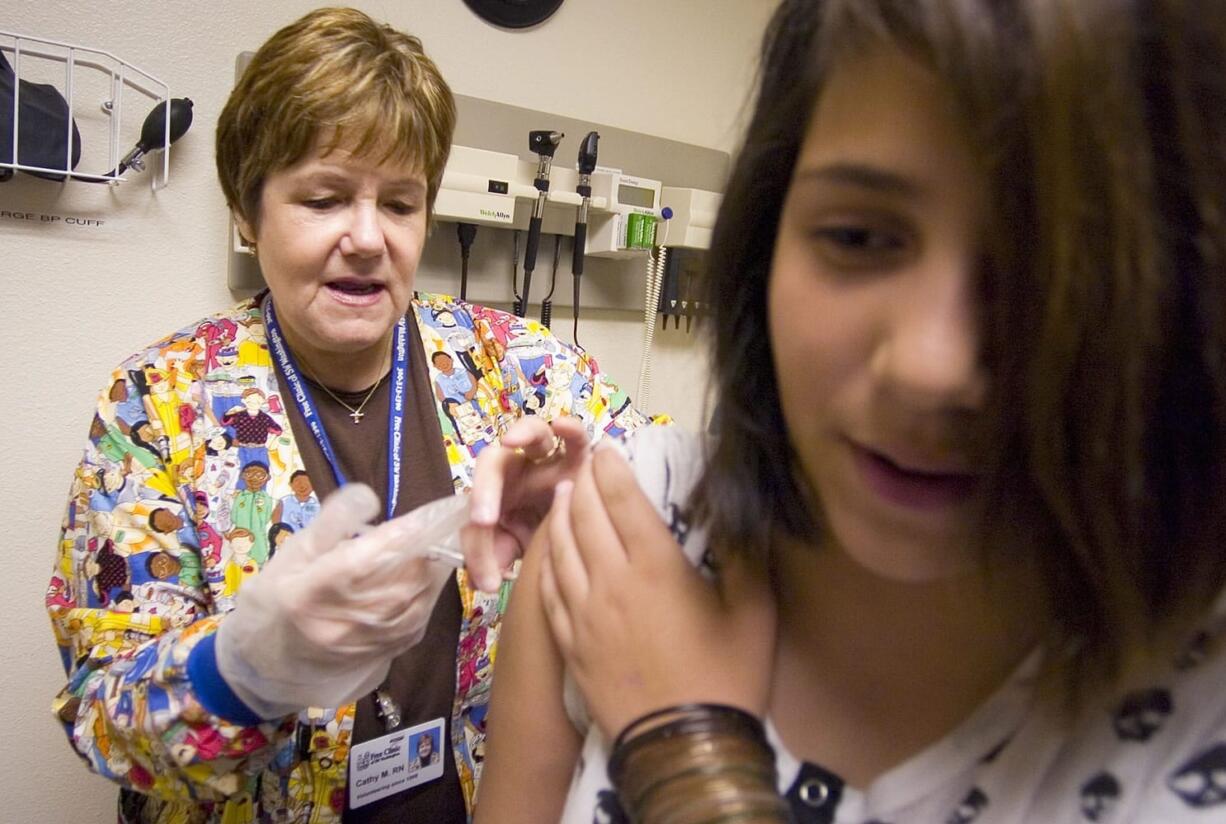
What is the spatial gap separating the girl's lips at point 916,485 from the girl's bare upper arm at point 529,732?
328 mm

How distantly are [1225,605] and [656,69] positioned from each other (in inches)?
68.2

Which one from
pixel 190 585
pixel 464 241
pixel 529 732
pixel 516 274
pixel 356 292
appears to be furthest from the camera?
pixel 516 274

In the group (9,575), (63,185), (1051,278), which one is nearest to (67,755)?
(9,575)

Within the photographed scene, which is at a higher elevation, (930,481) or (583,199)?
(583,199)

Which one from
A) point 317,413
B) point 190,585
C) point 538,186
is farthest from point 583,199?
point 190,585

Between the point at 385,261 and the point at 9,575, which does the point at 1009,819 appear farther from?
the point at 9,575

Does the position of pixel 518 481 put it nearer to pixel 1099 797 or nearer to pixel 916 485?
pixel 916 485

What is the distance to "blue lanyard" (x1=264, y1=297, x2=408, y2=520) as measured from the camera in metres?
1.10

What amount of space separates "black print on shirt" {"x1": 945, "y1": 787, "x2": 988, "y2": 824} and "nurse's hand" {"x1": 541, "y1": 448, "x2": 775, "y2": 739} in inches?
5.4

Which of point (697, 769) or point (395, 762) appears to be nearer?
point (697, 769)

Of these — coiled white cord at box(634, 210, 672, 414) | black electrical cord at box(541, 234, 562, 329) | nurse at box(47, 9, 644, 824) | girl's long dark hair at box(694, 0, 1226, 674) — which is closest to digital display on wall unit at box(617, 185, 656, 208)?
coiled white cord at box(634, 210, 672, 414)

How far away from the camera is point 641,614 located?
0.57m

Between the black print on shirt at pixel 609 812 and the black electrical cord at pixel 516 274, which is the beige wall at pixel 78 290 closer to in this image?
the black electrical cord at pixel 516 274

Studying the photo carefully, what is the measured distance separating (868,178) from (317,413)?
90cm
